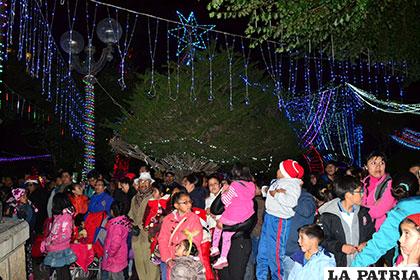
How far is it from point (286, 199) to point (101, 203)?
13.8 feet

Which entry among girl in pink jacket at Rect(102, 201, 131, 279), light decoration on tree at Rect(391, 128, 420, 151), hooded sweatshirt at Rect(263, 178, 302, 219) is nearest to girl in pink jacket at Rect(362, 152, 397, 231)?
hooded sweatshirt at Rect(263, 178, 302, 219)

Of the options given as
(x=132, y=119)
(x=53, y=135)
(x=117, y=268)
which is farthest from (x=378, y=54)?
(x=53, y=135)

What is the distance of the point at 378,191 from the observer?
648 centimetres

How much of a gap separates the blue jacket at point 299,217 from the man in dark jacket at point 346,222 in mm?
1021

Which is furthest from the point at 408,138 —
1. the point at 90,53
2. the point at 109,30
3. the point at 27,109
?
the point at 109,30

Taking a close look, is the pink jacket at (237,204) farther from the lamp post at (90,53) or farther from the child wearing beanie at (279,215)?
the lamp post at (90,53)

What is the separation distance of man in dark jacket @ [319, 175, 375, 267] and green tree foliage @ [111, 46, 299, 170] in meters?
14.0

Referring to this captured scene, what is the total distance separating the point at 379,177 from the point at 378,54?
23.8 ft

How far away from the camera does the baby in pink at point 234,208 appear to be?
25.5 ft

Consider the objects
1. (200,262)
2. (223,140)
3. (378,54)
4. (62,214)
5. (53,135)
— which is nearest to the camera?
(200,262)

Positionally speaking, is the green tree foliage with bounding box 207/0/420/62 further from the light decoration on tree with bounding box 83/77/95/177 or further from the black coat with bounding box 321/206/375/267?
the light decoration on tree with bounding box 83/77/95/177

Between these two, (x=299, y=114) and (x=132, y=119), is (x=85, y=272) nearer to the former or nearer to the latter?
(x=132, y=119)

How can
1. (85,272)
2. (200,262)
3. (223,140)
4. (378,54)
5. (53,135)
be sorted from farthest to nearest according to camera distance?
1. (53,135)
2. (223,140)
3. (378,54)
4. (85,272)
5. (200,262)

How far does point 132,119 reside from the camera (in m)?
20.5
